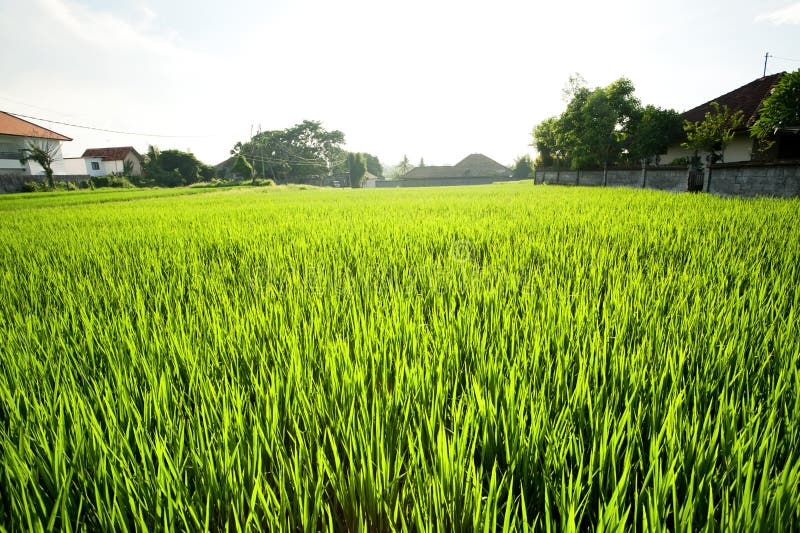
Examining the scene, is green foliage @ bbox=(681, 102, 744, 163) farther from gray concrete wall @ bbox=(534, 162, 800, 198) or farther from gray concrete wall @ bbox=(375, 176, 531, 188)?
gray concrete wall @ bbox=(375, 176, 531, 188)

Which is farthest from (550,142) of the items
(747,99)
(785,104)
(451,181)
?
(451,181)

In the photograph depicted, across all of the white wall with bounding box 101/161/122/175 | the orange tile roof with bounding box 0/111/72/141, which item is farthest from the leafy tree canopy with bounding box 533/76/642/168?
the white wall with bounding box 101/161/122/175

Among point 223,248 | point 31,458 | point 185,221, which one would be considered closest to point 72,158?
point 185,221

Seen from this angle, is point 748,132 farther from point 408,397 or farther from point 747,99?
point 408,397

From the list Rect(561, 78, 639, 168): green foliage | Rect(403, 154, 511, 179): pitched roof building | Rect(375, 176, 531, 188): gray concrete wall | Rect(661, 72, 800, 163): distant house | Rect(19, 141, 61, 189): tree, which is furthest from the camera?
Rect(403, 154, 511, 179): pitched roof building

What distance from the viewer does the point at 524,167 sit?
60.4 metres

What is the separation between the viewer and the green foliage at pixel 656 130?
58.8ft

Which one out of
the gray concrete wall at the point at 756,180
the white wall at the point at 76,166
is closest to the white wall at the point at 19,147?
the white wall at the point at 76,166

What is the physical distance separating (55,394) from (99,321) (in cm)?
82

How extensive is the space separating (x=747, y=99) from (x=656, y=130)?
4.57 metres

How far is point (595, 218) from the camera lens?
451 cm

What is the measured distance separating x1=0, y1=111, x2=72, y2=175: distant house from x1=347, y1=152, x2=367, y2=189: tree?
38835mm

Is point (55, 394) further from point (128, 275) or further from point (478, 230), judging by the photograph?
point (478, 230)

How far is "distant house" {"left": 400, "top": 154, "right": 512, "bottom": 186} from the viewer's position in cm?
5278
